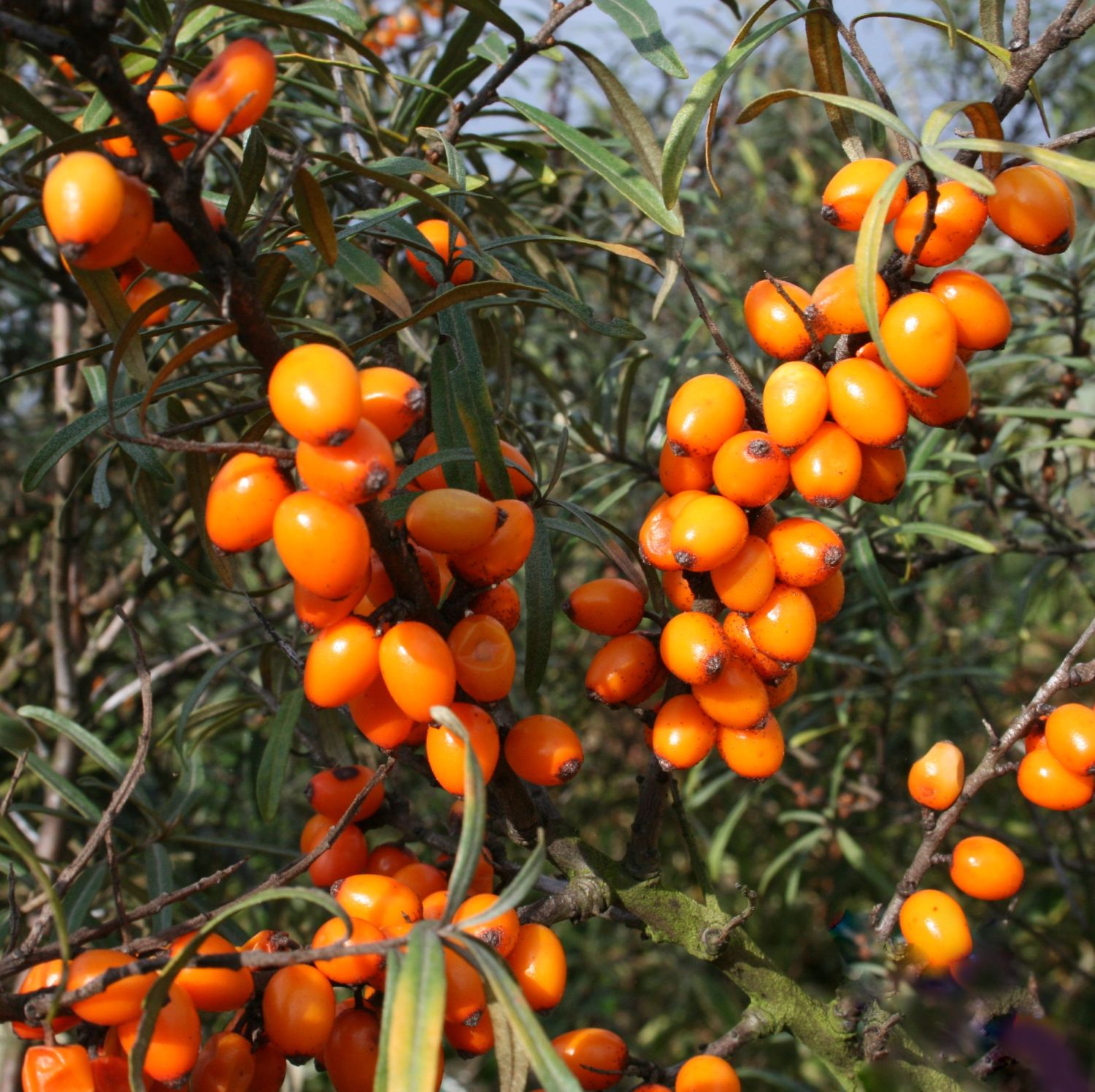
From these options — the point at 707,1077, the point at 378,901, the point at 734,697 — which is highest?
the point at 734,697

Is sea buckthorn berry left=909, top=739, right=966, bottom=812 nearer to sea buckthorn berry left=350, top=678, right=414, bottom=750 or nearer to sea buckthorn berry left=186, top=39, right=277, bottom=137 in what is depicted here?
sea buckthorn berry left=350, top=678, right=414, bottom=750

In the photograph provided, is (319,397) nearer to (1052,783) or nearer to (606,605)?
(606,605)

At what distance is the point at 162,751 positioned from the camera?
2064 millimetres

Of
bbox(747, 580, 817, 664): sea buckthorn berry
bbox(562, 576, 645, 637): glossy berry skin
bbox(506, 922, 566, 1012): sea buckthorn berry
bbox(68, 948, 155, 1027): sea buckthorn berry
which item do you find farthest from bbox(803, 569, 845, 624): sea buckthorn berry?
bbox(68, 948, 155, 1027): sea buckthorn berry

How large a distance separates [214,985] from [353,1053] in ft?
0.44

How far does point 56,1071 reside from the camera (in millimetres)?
658

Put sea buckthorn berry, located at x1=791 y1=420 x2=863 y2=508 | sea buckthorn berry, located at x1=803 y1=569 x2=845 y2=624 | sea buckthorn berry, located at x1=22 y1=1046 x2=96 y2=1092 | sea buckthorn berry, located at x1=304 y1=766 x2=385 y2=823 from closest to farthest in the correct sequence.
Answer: sea buckthorn berry, located at x1=22 y1=1046 x2=96 y2=1092 < sea buckthorn berry, located at x1=791 y1=420 x2=863 y2=508 < sea buckthorn berry, located at x1=803 y1=569 x2=845 y2=624 < sea buckthorn berry, located at x1=304 y1=766 x2=385 y2=823

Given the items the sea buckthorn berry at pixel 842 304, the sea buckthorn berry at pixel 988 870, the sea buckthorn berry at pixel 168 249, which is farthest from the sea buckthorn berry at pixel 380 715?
the sea buckthorn berry at pixel 988 870

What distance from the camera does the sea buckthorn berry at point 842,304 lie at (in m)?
0.74

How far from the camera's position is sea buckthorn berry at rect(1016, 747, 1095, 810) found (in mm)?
879

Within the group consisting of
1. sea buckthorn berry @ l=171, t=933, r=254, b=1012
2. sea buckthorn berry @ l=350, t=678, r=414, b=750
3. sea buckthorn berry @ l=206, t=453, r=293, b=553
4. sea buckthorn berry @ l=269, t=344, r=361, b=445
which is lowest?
sea buckthorn berry @ l=171, t=933, r=254, b=1012

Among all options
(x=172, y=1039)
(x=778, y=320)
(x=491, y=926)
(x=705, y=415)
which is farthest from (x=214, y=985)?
(x=778, y=320)

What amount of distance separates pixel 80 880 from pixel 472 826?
0.82 meters

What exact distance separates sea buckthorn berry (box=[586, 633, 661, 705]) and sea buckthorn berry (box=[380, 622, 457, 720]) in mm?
205
